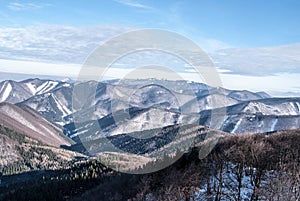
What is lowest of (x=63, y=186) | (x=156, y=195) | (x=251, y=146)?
(x=63, y=186)

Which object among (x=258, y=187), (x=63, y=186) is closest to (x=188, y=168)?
(x=258, y=187)

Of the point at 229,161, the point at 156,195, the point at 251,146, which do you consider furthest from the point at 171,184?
the point at 251,146

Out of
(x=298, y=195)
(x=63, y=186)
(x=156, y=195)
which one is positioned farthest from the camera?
(x=63, y=186)

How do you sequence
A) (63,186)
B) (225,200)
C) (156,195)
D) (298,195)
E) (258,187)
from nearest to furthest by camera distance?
(298,195) < (258,187) < (225,200) < (156,195) < (63,186)

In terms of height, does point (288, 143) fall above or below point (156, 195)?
above

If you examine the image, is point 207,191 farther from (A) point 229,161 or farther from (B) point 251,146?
(B) point 251,146

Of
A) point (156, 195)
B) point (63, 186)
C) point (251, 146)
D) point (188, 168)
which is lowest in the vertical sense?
point (63, 186)

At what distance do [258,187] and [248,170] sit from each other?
613 centimetres

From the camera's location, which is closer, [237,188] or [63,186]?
[237,188]

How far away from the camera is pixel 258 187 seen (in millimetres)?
52656

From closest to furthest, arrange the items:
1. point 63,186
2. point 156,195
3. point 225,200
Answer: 1. point 225,200
2. point 156,195
3. point 63,186

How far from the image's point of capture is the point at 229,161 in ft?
195

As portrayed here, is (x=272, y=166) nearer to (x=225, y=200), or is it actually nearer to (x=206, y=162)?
(x=225, y=200)

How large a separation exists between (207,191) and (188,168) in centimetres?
638
